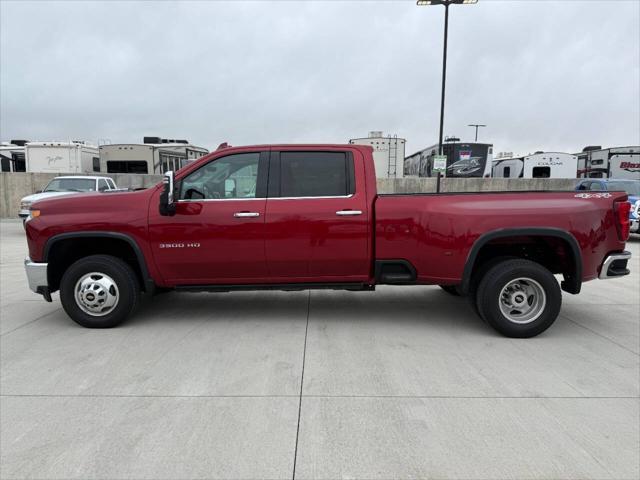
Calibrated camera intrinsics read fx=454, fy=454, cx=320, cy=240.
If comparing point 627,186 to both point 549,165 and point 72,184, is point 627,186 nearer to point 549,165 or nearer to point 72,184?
point 549,165

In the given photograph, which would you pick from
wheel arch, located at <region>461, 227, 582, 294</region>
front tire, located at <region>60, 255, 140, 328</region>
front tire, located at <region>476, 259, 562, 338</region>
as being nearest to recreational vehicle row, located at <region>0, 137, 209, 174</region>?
front tire, located at <region>60, 255, 140, 328</region>

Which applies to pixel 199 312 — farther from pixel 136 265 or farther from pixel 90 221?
pixel 90 221

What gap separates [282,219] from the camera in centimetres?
464

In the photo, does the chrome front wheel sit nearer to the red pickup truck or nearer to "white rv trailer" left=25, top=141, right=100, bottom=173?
the red pickup truck

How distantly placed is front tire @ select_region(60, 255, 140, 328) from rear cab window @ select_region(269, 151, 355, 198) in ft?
5.85

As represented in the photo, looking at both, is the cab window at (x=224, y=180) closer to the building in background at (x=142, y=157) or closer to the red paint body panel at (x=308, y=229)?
the red paint body panel at (x=308, y=229)

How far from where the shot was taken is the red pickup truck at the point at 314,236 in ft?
14.8

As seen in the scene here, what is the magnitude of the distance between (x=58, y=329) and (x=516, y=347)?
4749 millimetres

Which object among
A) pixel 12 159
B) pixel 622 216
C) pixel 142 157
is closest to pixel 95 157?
pixel 142 157

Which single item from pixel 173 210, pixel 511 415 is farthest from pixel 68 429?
pixel 511 415

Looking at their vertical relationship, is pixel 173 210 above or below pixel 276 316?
above

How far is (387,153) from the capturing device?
2286cm

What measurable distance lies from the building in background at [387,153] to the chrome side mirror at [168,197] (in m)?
18.7

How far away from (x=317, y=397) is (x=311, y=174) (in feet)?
7.86
